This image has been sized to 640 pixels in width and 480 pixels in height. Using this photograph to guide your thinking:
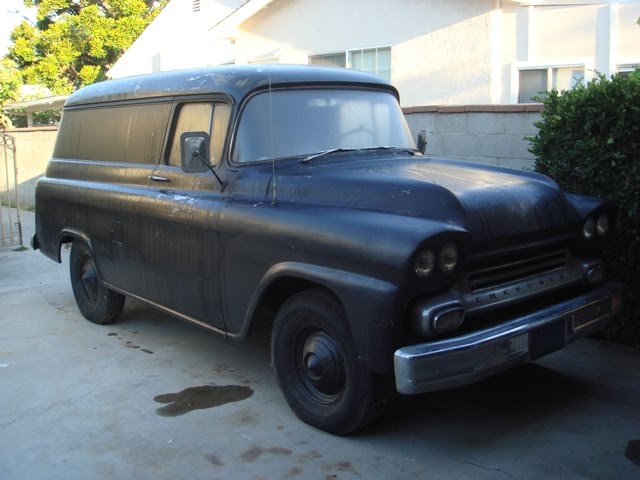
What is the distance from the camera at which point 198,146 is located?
15.8 ft

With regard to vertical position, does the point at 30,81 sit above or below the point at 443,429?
above

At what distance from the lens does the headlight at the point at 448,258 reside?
3.68 m

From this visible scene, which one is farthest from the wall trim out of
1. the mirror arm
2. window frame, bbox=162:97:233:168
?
the mirror arm

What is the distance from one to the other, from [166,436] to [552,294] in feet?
8.14

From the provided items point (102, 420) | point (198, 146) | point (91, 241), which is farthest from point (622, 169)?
point (91, 241)

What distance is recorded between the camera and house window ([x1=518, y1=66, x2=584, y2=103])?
10.4 meters

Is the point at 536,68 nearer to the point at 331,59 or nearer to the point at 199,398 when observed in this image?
the point at 331,59

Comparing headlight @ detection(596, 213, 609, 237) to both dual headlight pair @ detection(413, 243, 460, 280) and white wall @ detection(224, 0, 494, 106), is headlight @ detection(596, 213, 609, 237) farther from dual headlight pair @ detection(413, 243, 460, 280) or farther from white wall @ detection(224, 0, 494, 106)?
white wall @ detection(224, 0, 494, 106)

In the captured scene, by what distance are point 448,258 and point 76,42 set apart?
97.0ft

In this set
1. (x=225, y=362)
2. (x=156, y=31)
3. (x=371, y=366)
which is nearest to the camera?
(x=371, y=366)

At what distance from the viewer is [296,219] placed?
421 cm

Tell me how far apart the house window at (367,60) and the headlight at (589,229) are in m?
7.66

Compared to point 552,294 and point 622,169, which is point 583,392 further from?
point 622,169

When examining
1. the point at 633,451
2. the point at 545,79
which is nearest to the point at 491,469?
the point at 633,451
